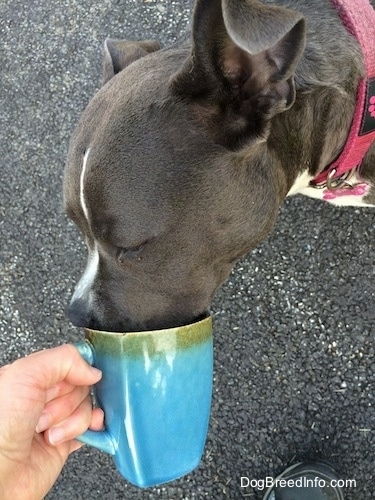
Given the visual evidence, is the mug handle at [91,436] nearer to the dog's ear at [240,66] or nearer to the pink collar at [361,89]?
the dog's ear at [240,66]

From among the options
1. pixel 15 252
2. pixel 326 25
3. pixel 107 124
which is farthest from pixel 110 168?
pixel 15 252

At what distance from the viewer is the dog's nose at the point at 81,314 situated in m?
2.30

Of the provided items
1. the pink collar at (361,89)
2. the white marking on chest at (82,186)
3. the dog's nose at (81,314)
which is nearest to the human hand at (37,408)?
the dog's nose at (81,314)

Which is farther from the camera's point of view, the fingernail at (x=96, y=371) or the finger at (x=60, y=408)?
the finger at (x=60, y=408)

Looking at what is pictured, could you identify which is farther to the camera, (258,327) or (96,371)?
(258,327)

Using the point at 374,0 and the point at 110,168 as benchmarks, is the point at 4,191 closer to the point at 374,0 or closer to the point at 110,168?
the point at 110,168

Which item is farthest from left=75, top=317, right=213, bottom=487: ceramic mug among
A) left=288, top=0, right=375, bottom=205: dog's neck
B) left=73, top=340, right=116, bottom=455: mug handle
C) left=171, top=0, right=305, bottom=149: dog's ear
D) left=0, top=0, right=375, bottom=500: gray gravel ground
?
left=0, top=0, right=375, bottom=500: gray gravel ground

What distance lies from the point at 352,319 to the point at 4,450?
1.89 metres

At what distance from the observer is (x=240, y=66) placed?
1851mm

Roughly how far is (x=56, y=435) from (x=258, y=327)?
5.01 ft

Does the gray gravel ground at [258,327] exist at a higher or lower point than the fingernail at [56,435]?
→ lower

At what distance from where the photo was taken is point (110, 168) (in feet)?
6.70

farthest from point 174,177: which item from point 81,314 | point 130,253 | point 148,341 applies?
point 81,314

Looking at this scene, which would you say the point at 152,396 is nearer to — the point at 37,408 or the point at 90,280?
the point at 37,408
